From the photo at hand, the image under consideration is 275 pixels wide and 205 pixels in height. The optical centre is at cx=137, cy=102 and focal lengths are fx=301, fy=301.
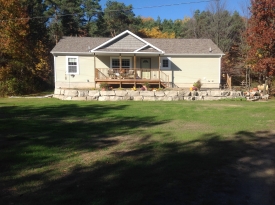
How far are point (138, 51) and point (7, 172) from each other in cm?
1953

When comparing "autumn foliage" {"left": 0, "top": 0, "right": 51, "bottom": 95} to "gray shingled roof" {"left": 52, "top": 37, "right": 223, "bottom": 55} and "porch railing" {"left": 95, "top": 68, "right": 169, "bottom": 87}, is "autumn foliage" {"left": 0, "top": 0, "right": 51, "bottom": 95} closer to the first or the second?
"gray shingled roof" {"left": 52, "top": 37, "right": 223, "bottom": 55}

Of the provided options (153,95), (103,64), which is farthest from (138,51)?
(153,95)

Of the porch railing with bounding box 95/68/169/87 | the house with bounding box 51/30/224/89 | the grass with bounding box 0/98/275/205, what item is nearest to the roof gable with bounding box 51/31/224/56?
the house with bounding box 51/30/224/89

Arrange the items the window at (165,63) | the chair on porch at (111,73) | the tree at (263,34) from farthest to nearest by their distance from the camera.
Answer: the window at (165,63), the chair on porch at (111,73), the tree at (263,34)

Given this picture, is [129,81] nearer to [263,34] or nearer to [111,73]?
[111,73]

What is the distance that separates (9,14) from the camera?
23.1 meters

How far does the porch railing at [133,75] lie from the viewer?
78.6 ft

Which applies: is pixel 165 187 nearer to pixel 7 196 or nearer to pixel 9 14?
pixel 7 196

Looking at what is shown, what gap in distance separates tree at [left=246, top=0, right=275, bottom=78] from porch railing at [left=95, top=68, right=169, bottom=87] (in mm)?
7294

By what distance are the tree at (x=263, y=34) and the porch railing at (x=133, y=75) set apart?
7294mm

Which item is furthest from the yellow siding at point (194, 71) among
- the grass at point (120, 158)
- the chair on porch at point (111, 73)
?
the grass at point (120, 158)

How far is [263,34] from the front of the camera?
62.7 ft

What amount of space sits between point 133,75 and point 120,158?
61.0 ft

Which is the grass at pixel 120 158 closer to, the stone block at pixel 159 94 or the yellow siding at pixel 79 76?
the stone block at pixel 159 94
